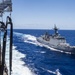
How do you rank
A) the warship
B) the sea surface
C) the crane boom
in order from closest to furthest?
1. the crane boom
2. the sea surface
3. the warship

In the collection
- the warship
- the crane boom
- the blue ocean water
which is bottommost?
the blue ocean water

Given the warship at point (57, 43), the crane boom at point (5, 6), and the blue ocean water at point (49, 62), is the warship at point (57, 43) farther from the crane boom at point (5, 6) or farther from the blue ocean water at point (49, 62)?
the crane boom at point (5, 6)

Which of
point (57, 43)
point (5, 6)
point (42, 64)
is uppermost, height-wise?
point (5, 6)

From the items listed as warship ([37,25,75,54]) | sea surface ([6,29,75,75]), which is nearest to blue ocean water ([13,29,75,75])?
sea surface ([6,29,75,75])

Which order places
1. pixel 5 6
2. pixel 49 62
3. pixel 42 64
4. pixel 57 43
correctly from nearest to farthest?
pixel 5 6 → pixel 42 64 → pixel 49 62 → pixel 57 43

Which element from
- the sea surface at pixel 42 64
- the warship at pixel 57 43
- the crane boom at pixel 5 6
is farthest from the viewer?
the warship at pixel 57 43

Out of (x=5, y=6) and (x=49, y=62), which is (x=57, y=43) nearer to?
(x=49, y=62)

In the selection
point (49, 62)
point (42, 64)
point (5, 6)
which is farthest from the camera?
point (49, 62)

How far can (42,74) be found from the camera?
4509 cm

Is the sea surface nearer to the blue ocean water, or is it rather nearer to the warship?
the blue ocean water

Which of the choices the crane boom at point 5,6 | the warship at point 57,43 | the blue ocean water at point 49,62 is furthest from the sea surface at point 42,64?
the crane boom at point 5,6

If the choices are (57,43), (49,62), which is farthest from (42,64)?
(57,43)

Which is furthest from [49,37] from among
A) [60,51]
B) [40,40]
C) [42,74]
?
[42,74]

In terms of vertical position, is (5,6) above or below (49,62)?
above
